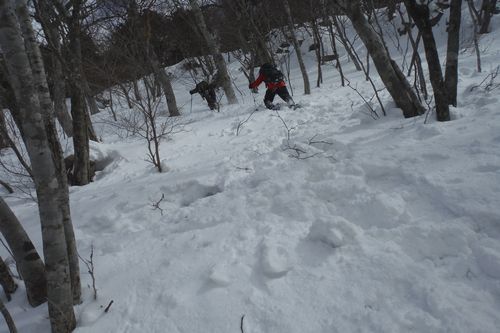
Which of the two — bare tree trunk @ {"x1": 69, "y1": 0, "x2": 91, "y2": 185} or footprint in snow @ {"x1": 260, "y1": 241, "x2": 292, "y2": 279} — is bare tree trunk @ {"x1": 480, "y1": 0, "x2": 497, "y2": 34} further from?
footprint in snow @ {"x1": 260, "y1": 241, "x2": 292, "y2": 279}

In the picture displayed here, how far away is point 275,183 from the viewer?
298cm

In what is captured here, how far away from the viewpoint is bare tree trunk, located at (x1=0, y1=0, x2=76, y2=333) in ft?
5.10

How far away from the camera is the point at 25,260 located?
216 centimetres

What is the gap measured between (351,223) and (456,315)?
794 millimetres

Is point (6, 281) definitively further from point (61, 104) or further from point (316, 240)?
point (61, 104)

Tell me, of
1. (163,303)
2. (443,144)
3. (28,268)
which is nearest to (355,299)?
(163,303)

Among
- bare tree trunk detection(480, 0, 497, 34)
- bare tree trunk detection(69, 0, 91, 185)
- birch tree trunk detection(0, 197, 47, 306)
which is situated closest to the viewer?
birch tree trunk detection(0, 197, 47, 306)

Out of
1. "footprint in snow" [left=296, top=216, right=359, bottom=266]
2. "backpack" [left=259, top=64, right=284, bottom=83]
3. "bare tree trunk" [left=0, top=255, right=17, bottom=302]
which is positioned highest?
"backpack" [left=259, top=64, right=284, bottom=83]

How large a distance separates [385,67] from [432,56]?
69 cm

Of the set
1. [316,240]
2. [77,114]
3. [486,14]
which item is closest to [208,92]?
[77,114]

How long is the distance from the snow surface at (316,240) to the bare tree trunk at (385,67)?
0.29 metres

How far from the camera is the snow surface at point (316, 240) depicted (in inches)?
63.2

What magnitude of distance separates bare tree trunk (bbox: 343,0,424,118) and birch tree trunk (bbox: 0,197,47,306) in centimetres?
390

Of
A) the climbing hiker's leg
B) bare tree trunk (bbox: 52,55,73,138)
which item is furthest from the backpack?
bare tree trunk (bbox: 52,55,73,138)
